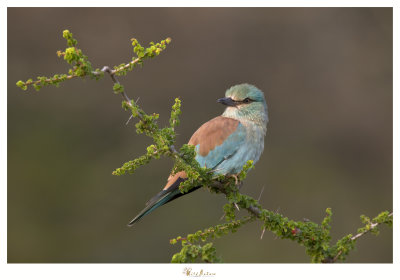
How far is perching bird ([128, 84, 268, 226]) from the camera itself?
4.80 meters

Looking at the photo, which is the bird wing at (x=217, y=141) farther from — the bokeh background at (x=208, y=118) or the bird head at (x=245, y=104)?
the bokeh background at (x=208, y=118)

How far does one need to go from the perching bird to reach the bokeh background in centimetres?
278

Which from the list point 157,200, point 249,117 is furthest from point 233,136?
point 157,200

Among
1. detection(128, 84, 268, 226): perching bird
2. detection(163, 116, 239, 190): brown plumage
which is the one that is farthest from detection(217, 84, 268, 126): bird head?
detection(163, 116, 239, 190): brown plumage

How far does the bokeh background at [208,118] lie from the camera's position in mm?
8133

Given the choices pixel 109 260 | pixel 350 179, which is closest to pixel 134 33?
pixel 109 260

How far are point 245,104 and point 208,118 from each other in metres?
3.00

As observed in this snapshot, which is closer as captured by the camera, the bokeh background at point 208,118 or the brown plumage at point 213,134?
the brown plumage at point 213,134

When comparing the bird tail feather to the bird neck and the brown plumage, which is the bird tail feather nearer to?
the brown plumage

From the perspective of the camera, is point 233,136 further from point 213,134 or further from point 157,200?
point 157,200

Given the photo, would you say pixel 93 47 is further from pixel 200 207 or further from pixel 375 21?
pixel 375 21

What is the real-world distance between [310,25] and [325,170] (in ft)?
7.63

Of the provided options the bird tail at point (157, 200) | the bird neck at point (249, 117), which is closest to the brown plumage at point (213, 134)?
the bird neck at point (249, 117)

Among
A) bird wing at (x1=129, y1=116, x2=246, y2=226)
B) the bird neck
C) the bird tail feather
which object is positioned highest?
the bird neck
